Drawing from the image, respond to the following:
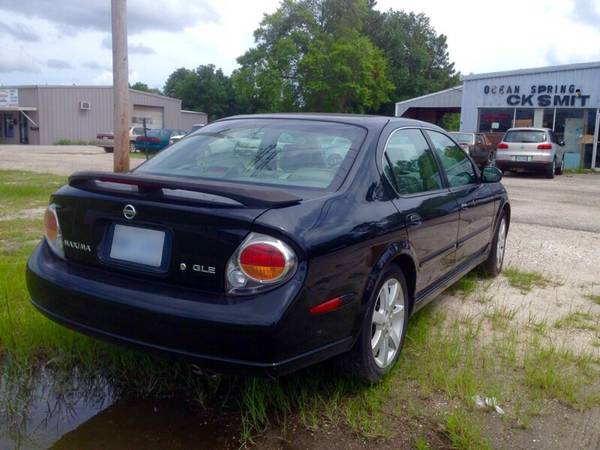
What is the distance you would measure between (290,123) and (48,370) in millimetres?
2087

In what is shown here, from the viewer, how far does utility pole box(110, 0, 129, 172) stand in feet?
26.5

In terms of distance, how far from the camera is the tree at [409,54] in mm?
64750

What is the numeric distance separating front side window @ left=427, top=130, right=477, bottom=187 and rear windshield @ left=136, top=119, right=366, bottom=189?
1.15m

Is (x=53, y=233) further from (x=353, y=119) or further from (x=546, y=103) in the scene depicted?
(x=546, y=103)

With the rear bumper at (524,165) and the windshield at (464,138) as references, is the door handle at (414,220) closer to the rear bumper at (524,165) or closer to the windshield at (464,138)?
the rear bumper at (524,165)

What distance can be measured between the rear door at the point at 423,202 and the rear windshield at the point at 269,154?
1.14 feet

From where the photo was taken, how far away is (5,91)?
46094mm

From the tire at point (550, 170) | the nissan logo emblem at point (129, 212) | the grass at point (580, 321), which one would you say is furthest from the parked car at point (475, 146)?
the nissan logo emblem at point (129, 212)

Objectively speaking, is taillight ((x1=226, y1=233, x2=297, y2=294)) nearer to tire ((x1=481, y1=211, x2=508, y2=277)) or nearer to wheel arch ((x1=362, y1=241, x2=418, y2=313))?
wheel arch ((x1=362, y1=241, x2=418, y2=313))

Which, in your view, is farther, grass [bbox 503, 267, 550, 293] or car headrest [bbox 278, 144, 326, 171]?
grass [bbox 503, 267, 550, 293]

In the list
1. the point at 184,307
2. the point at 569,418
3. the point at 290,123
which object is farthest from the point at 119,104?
the point at 569,418

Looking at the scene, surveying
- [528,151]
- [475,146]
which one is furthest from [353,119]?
[475,146]

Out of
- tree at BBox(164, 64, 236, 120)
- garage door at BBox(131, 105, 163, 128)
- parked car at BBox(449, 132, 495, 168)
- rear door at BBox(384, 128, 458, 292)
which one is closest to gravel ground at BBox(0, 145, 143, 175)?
parked car at BBox(449, 132, 495, 168)

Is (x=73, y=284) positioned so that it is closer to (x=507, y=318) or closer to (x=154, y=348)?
(x=154, y=348)
